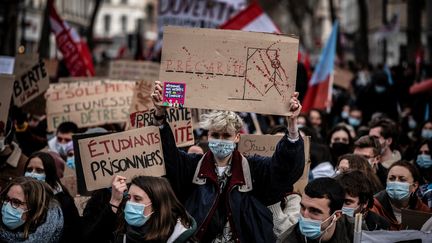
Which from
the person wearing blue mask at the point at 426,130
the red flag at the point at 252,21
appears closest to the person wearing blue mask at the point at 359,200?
the person wearing blue mask at the point at 426,130

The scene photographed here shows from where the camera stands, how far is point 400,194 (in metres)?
7.05

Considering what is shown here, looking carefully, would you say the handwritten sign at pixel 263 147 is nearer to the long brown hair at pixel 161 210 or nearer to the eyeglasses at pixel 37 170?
the eyeglasses at pixel 37 170

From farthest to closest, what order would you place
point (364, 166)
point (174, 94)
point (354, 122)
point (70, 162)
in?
point (354, 122), point (70, 162), point (364, 166), point (174, 94)

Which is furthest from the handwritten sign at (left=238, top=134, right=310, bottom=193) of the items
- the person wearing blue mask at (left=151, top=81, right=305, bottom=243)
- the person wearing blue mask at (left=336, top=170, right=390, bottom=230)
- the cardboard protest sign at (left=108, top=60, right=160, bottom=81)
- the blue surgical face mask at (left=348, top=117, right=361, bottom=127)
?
the cardboard protest sign at (left=108, top=60, right=160, bottom=81)

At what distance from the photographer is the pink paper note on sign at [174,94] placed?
6.02 metres

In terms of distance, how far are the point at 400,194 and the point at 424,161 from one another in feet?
6.04

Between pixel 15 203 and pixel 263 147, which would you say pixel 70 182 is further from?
pixel 15 203

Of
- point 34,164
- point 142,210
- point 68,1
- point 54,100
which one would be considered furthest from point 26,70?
point 68,1

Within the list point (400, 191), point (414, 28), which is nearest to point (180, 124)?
point (400, 191)

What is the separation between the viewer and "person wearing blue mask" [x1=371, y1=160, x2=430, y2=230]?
23.0ft

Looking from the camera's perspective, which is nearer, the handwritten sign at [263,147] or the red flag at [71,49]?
the handwritten sign at [263,147]

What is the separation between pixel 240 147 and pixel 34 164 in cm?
163

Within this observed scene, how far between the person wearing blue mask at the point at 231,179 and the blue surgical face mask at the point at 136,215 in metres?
0.45

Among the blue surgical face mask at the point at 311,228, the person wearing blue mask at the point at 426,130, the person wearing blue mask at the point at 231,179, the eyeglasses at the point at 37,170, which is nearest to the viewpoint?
the blue surgical face mask at the point at 311,228
